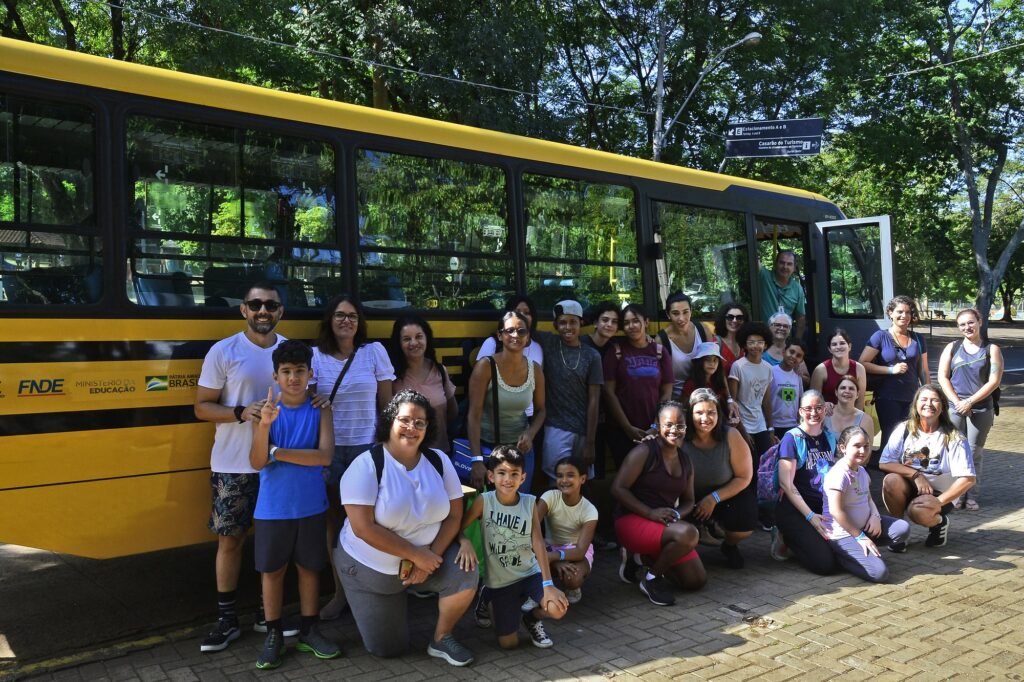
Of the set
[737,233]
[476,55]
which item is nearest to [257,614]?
[737,233]

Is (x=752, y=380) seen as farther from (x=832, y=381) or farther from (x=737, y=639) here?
(x=737, y=639)

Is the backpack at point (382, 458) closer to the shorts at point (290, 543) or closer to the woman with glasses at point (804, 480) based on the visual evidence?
the shorts at point (290, 543)

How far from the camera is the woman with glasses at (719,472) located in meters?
5.66

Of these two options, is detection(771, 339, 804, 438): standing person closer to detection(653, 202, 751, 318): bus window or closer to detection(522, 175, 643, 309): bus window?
detection(653, 202, 751, 318): bus window

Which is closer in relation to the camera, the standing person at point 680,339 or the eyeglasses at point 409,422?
the eyeglasses at point 409,422

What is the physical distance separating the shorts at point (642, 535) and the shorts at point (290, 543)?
198 centimetres

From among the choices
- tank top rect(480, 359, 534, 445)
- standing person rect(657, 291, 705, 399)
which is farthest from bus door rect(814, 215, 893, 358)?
tank top rect(480, 359, 534, 445)

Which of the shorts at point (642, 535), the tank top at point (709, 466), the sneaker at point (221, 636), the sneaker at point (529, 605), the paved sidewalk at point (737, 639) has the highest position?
the tank top at point (709, 466)

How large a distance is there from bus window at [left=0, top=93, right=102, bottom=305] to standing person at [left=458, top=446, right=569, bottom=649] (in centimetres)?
244

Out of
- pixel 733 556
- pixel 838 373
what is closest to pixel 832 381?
pixel 838 373

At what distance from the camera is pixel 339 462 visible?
4867 millimetres

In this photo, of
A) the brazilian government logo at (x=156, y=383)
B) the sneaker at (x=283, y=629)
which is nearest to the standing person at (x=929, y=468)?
the sneaker at (x=283, y=629)

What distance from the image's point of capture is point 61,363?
4.39 metres

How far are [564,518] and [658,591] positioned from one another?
0.81 m
